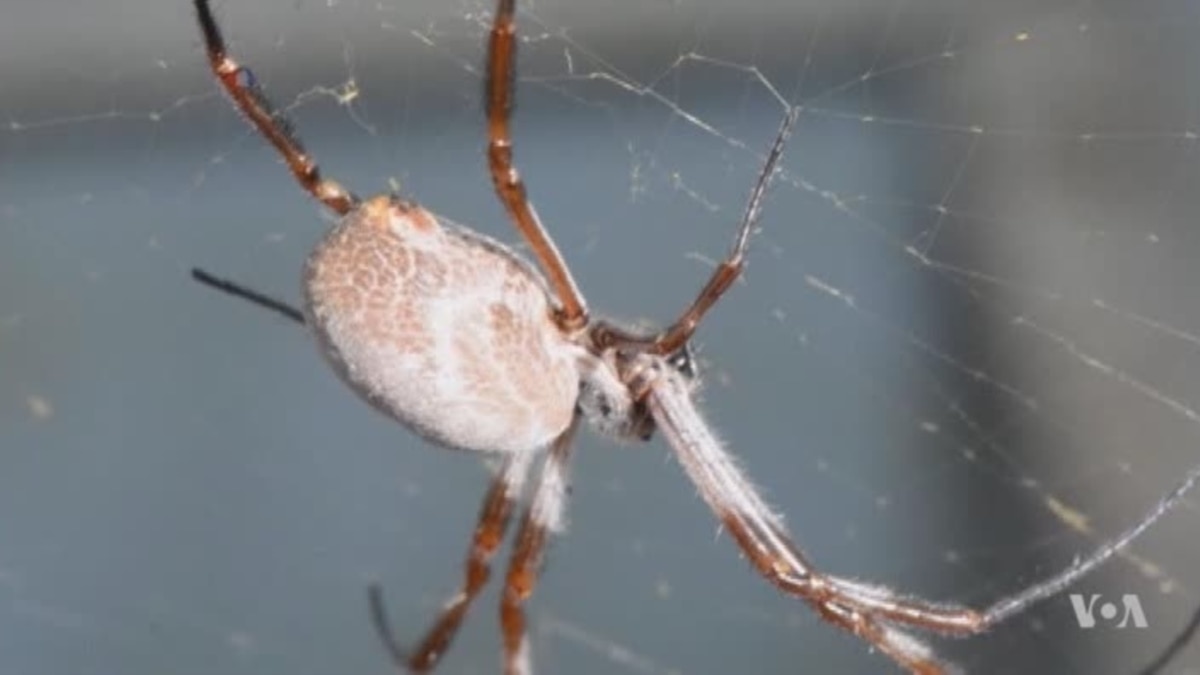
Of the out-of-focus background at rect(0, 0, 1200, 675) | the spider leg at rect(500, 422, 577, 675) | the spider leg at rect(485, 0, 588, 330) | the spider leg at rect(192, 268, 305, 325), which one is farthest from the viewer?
the out-of-focus background at rect(0, 0, 1200, 675)

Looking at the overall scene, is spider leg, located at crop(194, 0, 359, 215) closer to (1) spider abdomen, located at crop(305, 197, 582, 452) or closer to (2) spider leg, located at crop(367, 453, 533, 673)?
(1) spider abdomen, located at crop(305, 197, 582, 452)

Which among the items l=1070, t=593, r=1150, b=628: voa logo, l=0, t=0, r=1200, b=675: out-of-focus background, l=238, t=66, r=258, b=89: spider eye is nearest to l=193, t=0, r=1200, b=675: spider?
l=238, t=66, r=258, b=89: spider eye

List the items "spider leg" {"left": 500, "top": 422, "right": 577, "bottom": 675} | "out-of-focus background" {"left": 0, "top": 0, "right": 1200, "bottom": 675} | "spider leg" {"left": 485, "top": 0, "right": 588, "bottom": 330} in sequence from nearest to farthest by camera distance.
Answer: "spider leg" {"left": 485, "top": 0, "right": 588, "bottom": 330}, "spider leg" {"left": 500, "top": 422, "right": 577, "bottom": 675}, "out-of-focus background" {"left": 0, "top": 0, "right": 1200, "bottom": 675}

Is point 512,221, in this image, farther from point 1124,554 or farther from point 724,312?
point 724,312

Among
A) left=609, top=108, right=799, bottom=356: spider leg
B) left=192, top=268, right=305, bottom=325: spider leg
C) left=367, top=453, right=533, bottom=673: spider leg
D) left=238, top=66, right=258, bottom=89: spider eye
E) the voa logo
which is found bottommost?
the voa logo

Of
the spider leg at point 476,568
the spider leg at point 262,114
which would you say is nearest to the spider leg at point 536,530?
the spider leg at point 476,568

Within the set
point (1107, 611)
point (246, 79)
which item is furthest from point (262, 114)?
point (1107, 611)

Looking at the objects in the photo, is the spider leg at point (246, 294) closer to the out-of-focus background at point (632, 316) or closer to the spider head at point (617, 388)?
the spider head at point (617, 388)

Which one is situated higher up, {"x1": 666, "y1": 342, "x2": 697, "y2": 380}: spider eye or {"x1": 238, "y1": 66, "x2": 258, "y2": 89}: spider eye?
{"x1": 238, "y1": 66, "x2": 258, "y2": 89}: spider eye
